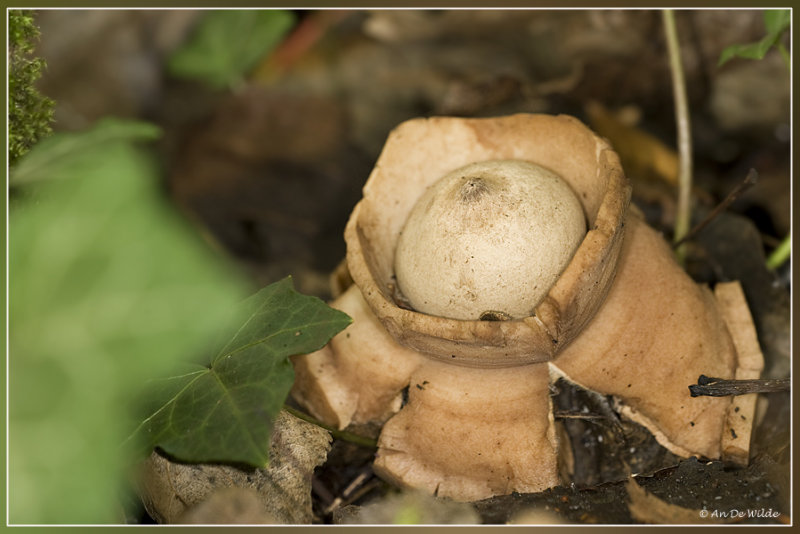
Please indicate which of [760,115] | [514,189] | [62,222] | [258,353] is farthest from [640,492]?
[760,115]

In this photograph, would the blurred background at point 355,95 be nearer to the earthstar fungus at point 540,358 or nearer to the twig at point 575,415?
the earthstar fungus at point 540,358

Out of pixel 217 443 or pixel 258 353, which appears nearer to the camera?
pixel 217 443

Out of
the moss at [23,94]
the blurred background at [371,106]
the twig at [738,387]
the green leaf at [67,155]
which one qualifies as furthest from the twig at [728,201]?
the moss at [23,94]

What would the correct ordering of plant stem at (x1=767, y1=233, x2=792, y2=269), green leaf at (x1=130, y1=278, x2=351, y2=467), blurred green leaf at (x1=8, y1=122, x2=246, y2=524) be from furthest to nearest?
1. plant stem at (x1=767, y1=233, x2=792, y2=269)
2. green leaf at (x1=130, y1=278, x2=351, y2=467)
3. blurred green leaf at (x1=8, y1=122, x2=246, y2=524)

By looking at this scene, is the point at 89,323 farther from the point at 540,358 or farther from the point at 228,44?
the point at 228,44

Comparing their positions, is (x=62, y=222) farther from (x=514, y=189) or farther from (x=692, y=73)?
(x=692, y=73)

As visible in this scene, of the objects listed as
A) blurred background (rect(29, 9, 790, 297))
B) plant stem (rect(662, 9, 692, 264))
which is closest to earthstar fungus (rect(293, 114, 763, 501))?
plant stem (rect(662, 9, 692, 264))

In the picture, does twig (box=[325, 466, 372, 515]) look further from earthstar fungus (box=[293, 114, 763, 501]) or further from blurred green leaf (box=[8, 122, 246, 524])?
blurred green leaf (box=[8, 122, 246, 524])
